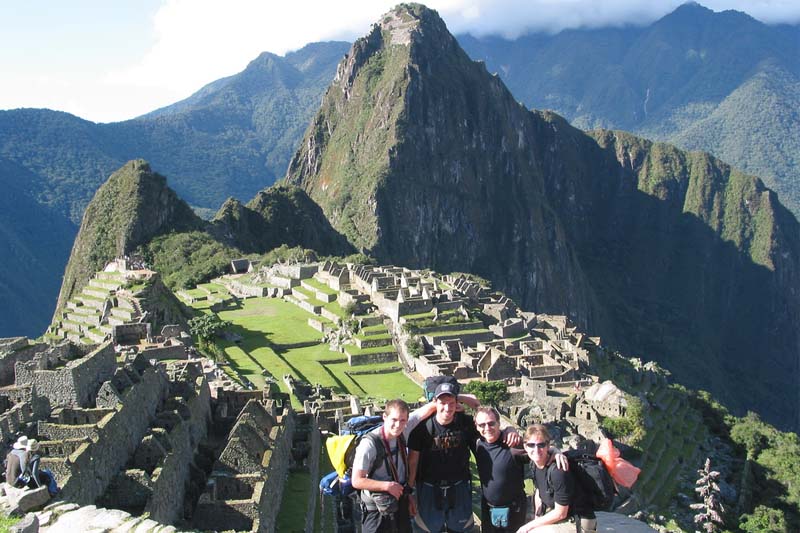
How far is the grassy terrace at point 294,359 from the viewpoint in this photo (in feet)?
118

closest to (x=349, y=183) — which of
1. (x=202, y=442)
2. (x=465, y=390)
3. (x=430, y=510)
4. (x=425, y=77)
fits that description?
(x=425, y=77)

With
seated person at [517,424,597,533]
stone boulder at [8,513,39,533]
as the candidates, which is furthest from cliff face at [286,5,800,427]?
seated person at [517,424,597,533]

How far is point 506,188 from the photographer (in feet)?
602

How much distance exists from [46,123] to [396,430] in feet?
501

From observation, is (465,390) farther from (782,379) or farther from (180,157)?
(180,157)

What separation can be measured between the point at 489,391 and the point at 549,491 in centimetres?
2752

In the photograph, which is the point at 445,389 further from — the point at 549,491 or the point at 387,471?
the point at 549,491

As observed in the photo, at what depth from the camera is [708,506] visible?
3266 centimetres

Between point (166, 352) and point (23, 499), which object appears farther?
point (166, 352)

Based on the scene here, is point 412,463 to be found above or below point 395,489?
above

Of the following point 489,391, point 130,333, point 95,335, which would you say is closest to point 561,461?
point 130,333

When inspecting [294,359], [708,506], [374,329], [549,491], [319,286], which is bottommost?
[708,506]

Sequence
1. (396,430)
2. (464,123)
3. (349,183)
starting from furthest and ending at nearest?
(464,123) < (349,183) < (396,430)

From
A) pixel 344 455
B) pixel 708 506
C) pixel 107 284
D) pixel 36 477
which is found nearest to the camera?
pixel 344 455
